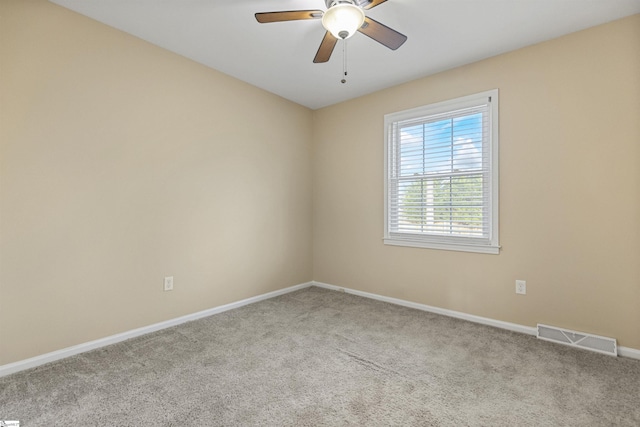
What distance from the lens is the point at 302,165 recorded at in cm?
422

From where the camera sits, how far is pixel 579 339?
7.91ft

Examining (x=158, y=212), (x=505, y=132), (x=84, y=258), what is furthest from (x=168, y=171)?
(x=505, y=132)

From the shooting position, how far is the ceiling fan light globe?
1696 mm

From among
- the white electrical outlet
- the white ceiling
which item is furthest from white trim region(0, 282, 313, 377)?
the white ceiling

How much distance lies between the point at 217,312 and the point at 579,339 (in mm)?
3245

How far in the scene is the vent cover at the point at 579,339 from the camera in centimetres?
229

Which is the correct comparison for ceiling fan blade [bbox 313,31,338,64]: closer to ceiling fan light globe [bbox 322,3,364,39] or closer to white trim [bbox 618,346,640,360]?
ceiling fan light globe [bbox 322,3,364,39]

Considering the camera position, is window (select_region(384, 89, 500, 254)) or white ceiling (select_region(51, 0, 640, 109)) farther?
window (select_region(384, 89, 500, 254))

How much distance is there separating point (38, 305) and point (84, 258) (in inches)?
15.6

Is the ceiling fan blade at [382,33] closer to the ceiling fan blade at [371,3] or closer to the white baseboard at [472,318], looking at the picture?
the ceiling fan blade at [371,3]

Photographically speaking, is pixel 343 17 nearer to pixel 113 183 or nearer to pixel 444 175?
pixel 444 175

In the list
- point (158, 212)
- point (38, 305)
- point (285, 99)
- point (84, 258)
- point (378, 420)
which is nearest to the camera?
point (378, 420)

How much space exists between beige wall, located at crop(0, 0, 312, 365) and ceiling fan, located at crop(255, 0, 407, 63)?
1.46 meters

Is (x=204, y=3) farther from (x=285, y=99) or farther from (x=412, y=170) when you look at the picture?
(x=412, y=170)
